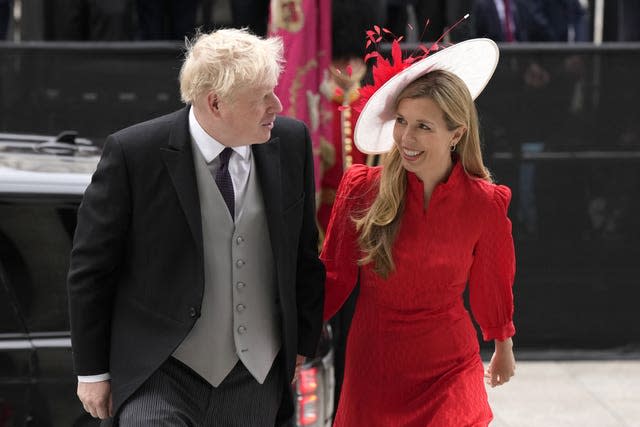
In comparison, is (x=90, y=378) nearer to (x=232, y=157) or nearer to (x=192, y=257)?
(x=192, y=257)

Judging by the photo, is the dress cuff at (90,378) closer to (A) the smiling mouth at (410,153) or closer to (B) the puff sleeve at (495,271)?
(A) the smiling mouth at (410,153)

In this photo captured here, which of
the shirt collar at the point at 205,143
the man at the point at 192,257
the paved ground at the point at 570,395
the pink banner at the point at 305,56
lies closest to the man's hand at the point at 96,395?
the man at the point at 192,257

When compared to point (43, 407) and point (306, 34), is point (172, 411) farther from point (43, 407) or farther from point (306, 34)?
point (306, 34)

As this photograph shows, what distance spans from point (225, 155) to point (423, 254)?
29.1 inches

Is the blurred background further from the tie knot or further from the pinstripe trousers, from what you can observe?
the pinstripe trousers

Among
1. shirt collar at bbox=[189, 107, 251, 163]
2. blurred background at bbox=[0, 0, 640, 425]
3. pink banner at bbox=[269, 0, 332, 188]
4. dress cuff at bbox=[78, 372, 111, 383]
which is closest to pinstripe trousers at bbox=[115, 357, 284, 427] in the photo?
dress cuff at bbox=[78, 372, 111, 383]

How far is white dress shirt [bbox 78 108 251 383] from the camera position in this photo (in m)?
3.50

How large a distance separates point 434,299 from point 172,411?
3.04 feet

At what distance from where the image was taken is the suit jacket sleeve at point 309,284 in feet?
12.3

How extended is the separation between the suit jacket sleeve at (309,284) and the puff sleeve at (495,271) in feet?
1.73

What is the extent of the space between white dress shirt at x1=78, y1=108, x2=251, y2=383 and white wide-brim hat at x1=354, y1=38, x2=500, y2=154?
59cm

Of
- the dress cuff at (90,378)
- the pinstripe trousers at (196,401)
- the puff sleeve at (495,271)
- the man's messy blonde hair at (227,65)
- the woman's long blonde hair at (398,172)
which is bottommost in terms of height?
the pinstripe trousers at (196,401)

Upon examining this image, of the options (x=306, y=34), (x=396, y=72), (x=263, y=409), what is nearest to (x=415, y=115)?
(x=396, y=72)

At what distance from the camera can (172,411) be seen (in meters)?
3.41
